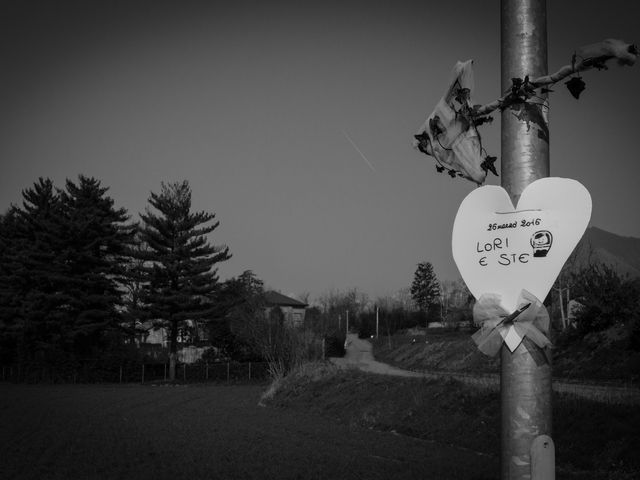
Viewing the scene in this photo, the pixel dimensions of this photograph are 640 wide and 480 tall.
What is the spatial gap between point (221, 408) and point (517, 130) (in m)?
20.3

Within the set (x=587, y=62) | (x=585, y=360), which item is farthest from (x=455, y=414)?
(x=587, y=62)

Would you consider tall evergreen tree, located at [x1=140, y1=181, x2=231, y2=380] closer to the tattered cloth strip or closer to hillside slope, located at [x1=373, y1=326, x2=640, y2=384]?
Answer: hillside slope, located at [x1=373, y1=326, x2=640, y2=384]

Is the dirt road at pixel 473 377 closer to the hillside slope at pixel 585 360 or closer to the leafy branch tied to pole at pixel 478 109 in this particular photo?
the hillside slope at pixel 585 360

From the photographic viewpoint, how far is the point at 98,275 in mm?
40500

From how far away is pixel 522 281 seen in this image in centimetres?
188

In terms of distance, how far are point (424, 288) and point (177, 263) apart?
194 feet

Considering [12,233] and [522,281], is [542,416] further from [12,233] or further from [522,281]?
[12,233]

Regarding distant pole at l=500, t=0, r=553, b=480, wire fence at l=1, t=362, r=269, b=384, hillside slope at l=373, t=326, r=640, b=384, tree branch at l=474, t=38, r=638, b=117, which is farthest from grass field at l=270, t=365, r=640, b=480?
wire fence at l=1, t=362, r=269, b=384

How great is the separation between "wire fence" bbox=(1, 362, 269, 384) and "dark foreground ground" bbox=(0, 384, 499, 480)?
20105mm

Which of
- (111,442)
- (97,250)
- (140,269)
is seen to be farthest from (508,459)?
(97,250)

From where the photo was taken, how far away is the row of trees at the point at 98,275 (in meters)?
39.2

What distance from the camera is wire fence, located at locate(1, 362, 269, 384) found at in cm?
3841

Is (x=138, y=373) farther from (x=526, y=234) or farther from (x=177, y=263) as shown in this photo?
(x=526, y=234)

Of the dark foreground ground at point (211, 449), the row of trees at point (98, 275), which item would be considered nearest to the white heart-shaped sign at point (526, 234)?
the dark foreground ground at point (211, 449)
